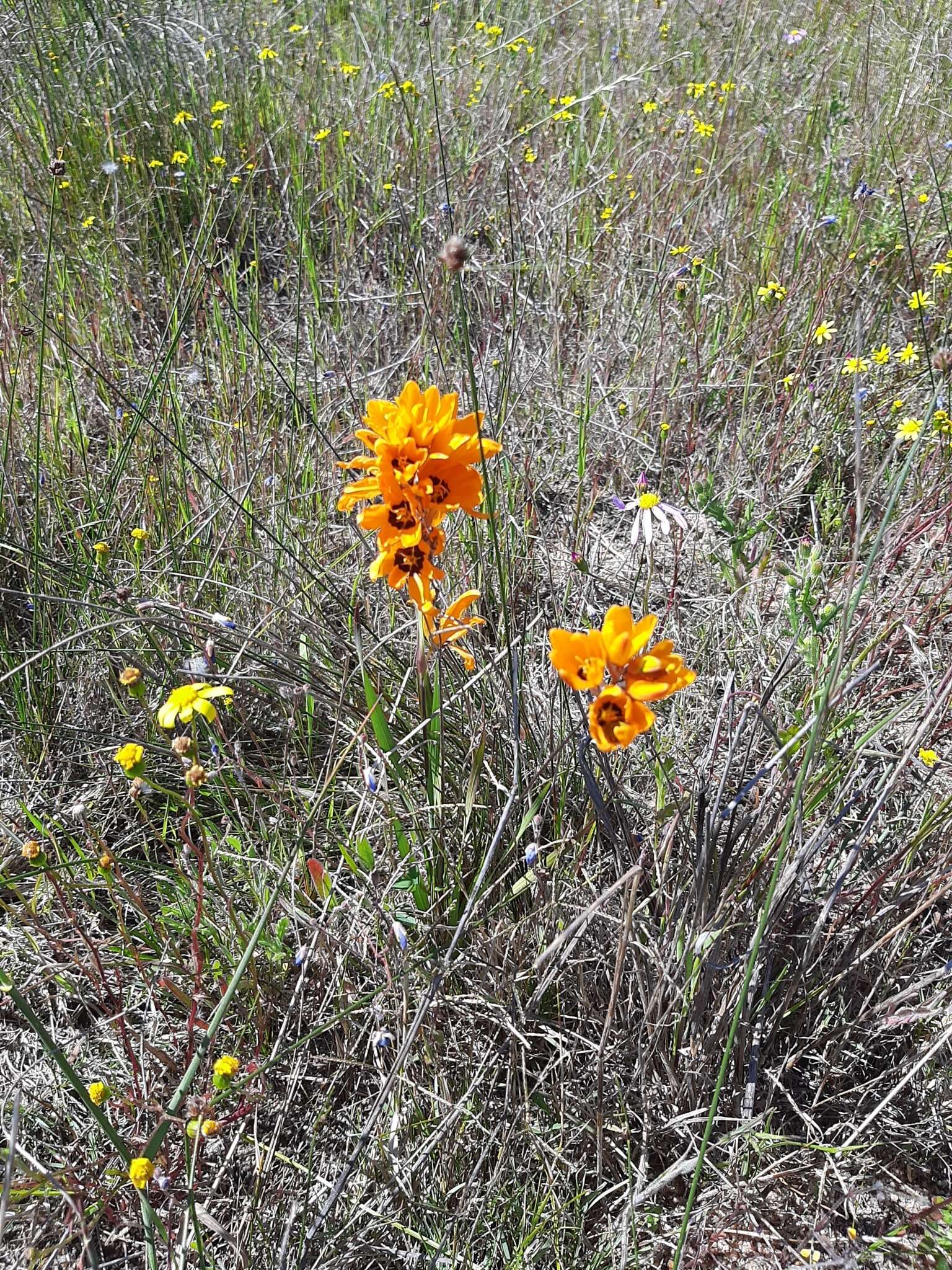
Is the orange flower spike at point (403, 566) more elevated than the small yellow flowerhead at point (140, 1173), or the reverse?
the orange flower spike at point (403, 566)

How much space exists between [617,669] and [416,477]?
363 mm

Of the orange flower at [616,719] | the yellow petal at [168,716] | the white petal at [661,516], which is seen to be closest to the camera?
the orange flower at [616,719]

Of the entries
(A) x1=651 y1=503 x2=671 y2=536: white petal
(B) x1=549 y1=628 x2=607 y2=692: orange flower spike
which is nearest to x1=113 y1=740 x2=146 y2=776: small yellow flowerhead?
(B) x1=549 y1=628 x2=607 y2=692: orange flower spike

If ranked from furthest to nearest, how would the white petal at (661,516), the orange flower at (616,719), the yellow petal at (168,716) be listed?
the white petal at (661,516)
the yellow petal at (168,716)
the orange flower at (616,719)

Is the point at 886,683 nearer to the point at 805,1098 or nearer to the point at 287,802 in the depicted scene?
the point at 805,1098

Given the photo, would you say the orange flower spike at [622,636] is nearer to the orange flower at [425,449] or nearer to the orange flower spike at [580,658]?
the orange flower spike at [580,658]

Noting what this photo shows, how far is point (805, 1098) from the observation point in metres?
1.33

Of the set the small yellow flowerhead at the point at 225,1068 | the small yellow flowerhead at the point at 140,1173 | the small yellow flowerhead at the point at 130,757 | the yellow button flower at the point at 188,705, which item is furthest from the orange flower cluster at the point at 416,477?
the small yellow flowerhead at the point at 140,1173

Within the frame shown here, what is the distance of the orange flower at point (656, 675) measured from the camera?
2.94 ft

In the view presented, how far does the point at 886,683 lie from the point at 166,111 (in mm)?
3196

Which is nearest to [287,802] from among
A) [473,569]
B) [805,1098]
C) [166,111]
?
[473,569]

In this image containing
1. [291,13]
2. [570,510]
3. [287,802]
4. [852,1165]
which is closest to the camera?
[852,1165]

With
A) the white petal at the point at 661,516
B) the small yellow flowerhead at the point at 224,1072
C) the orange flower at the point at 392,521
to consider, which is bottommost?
the small yellow flowerhead at the point at 224,1072

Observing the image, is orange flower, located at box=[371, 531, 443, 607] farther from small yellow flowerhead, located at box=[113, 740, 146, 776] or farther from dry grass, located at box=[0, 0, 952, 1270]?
small yellow flowerhead, located at box=[113, 740, 146, 776]
